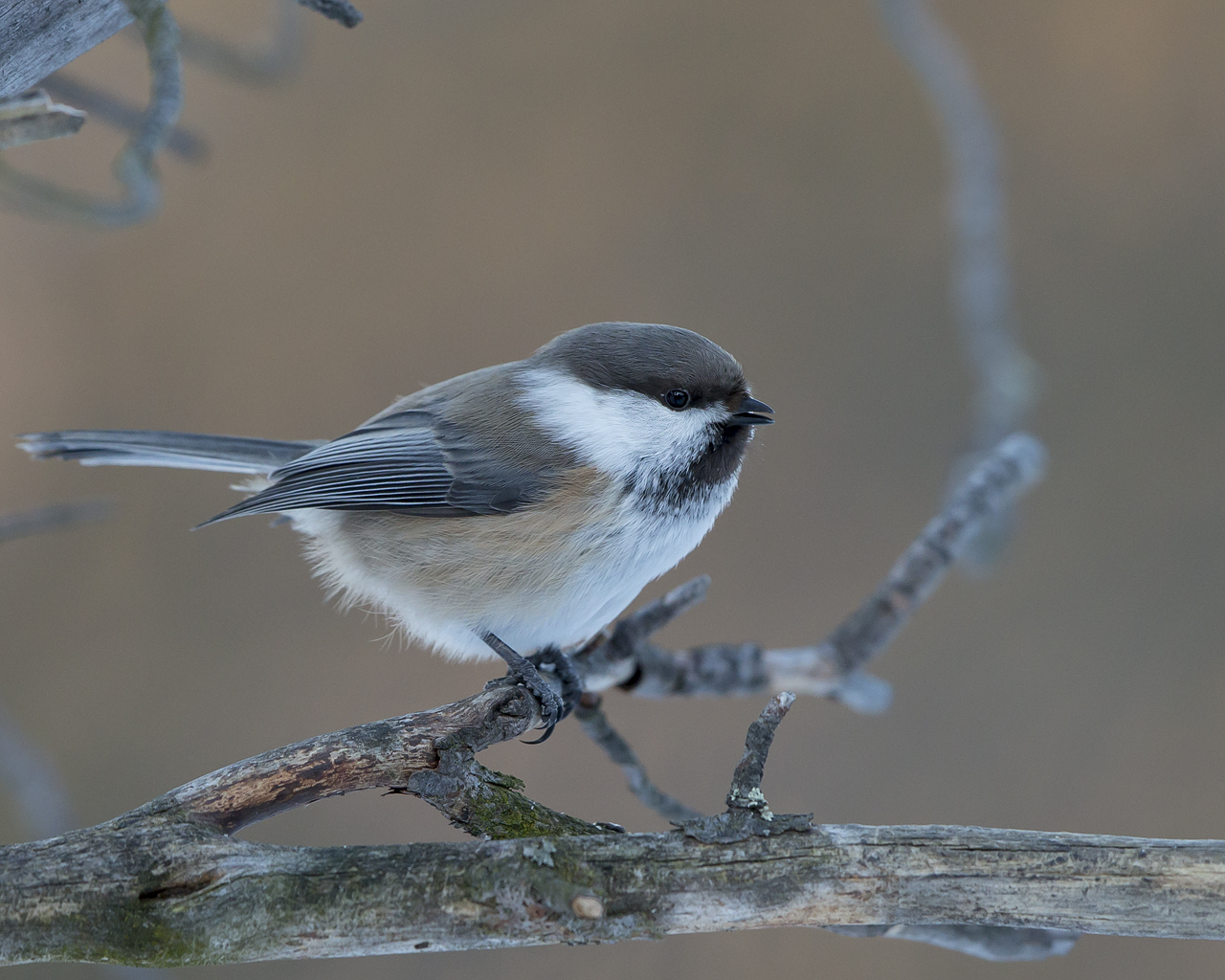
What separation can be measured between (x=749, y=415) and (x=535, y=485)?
14.2 inches

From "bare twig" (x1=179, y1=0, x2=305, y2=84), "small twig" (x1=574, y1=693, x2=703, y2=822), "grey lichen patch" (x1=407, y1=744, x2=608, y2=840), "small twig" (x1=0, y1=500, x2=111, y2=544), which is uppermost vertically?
"bare twig" (x1=179, y1=0, x2=305, y2=84)

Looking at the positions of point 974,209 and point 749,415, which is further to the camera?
point 974,209

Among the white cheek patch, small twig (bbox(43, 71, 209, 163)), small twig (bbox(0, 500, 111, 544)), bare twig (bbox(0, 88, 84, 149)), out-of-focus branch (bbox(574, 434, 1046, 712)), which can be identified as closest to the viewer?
bare twig (bbox(0, 88, 84, 149))

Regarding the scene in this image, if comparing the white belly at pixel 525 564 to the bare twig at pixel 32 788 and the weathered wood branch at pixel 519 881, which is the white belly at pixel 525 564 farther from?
the bare twig at pixel 32 788

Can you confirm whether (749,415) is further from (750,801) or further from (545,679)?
(750,801)

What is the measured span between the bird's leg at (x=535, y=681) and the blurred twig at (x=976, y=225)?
3.26ft

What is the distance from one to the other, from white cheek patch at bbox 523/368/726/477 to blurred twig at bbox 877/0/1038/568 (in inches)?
31.4

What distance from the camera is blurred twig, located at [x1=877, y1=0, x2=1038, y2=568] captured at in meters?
2.09

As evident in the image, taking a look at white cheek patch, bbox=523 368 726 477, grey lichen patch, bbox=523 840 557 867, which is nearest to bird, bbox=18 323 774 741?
white cheek patch, bbox=523 368 726 477

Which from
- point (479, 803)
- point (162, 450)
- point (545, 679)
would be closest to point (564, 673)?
point (545, 679)

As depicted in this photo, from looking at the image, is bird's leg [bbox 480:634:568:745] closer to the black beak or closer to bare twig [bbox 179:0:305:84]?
the black beak

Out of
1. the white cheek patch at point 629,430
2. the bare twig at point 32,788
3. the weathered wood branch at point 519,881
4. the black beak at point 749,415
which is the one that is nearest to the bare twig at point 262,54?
the white cheek patch at point 629,430

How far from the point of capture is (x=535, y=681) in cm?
147

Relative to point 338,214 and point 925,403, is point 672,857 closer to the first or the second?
point 925,403
